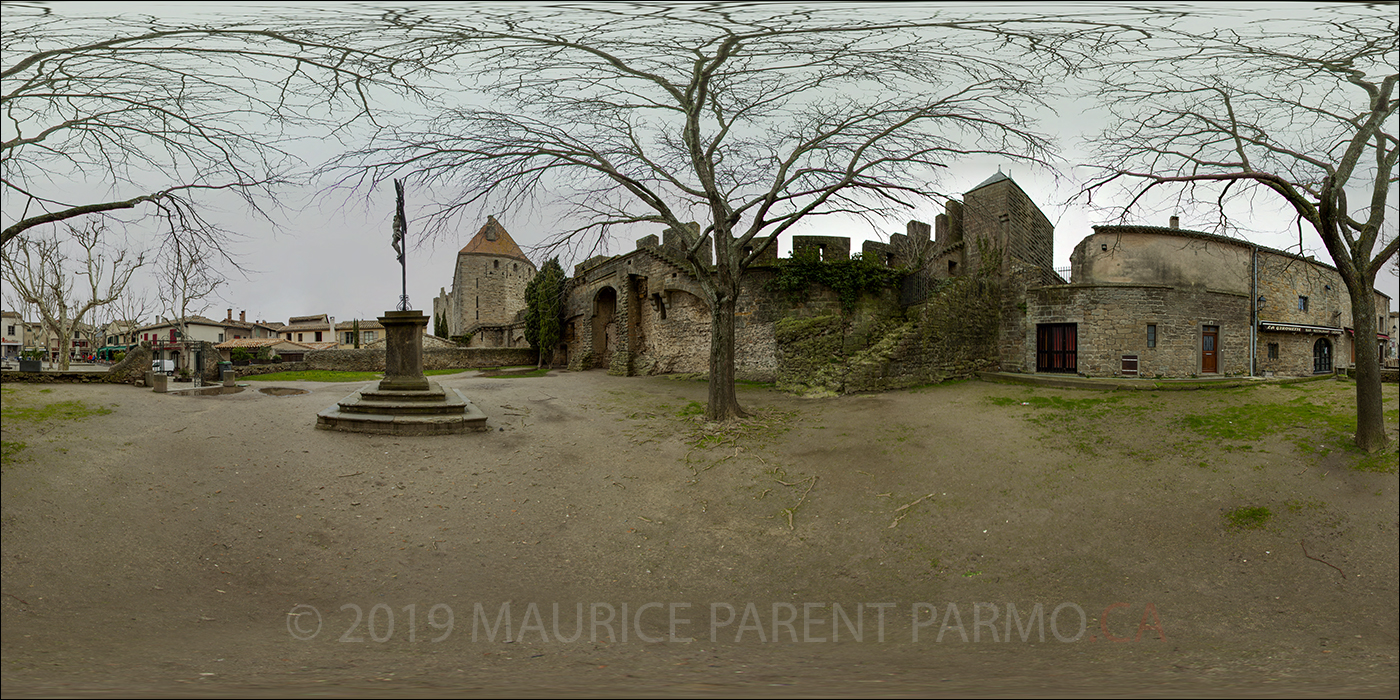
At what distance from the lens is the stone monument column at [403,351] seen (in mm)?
10391

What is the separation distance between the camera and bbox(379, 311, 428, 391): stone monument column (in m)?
10.4

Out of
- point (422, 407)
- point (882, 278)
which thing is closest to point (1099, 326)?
point (882, 278)

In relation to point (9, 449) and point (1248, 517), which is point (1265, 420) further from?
point (9, 449)

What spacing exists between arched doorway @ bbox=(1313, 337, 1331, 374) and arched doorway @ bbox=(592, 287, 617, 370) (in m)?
28.8

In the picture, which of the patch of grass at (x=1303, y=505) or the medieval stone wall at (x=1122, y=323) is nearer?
the patch of grass at (x=1303, y=505)

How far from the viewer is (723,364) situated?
9.88m

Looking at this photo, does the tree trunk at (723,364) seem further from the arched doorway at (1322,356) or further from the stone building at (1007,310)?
the arched doorway at (1322,356)

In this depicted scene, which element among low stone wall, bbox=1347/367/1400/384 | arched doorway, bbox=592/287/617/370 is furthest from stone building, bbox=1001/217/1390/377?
arched doorway, bbox=592/287/617/370

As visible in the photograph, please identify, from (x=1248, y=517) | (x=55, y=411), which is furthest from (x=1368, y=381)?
(x=55, y=411)

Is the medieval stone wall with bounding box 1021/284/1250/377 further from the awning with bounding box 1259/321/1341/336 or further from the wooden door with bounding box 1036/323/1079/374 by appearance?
the awning with bounding box 1259/321/1341/336

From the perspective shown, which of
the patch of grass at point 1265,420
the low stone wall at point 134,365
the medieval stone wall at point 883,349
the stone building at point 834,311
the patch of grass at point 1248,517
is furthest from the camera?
the stone building at point 834,311

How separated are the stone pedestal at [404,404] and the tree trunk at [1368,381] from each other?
37.4ft

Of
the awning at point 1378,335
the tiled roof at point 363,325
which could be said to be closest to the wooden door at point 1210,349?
the awning at point 1378,335

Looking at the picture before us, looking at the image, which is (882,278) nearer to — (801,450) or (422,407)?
Answer: (801,450)
